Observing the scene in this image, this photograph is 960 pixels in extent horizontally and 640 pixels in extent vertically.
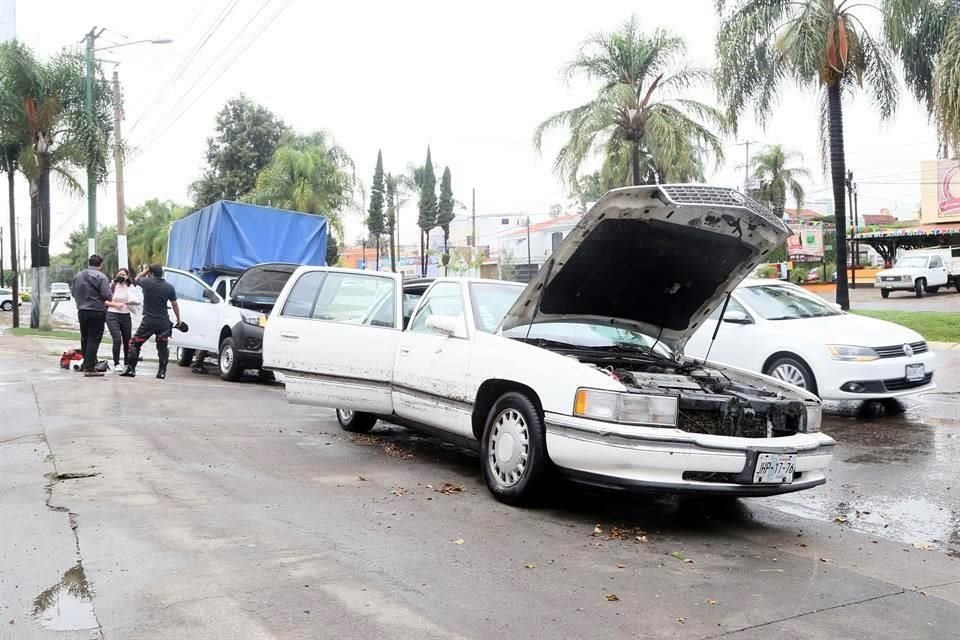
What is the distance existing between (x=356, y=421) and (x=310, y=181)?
28585 millimetres

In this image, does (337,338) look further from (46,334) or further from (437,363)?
(46,334)

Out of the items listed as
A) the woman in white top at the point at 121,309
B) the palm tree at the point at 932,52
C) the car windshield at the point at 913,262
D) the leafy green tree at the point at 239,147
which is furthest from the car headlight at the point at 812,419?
the leafy green tree at the point at 239,147

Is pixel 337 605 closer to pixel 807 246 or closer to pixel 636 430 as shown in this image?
pixel 636 430

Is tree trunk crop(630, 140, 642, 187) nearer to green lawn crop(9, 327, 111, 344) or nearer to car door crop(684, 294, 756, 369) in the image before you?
car door crop(684, 294, 756, 369)

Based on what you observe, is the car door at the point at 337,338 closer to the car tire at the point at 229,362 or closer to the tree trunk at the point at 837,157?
the car tire at the point at 229,362

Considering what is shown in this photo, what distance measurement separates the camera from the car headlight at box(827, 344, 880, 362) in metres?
9.11

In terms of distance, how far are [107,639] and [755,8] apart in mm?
18612

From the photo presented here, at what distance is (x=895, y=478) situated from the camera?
6801 mm

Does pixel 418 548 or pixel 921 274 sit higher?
pixel 921 274

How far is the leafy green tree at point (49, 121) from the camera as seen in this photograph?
2233cm

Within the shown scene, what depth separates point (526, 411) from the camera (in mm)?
5543

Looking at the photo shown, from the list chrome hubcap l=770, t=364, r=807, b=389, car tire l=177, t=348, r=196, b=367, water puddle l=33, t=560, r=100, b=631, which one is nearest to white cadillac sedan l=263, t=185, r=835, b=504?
water puddle l=33, t=560, r=100, b=631

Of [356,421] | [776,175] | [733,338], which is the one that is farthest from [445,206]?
[356,421]

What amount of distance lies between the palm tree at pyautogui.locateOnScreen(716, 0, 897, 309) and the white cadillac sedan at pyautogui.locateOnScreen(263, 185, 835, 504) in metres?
13.4
